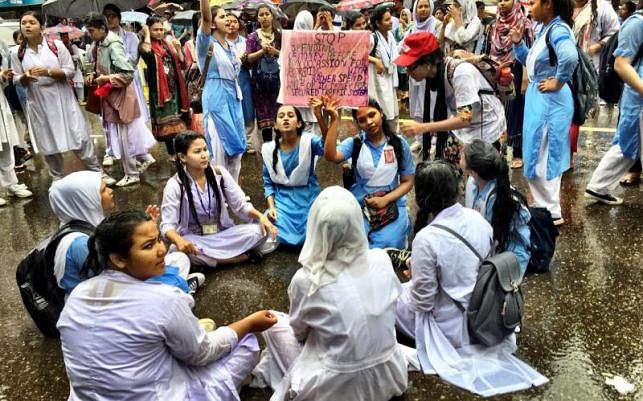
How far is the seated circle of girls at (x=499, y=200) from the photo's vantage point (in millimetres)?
3336

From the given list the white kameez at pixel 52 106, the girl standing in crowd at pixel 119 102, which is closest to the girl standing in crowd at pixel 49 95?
the white kameez at pixel 52 106

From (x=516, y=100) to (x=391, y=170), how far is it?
2487 mm

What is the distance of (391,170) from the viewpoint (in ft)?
14.0

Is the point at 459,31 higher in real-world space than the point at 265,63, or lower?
higher

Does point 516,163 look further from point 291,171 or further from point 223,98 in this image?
point 223,98

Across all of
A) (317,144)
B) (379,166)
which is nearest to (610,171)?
(379,166)

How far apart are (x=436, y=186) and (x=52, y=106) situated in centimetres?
485

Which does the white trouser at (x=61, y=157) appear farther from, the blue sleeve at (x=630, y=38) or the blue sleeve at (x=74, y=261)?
the blue sleeve at (x=630, y=38)

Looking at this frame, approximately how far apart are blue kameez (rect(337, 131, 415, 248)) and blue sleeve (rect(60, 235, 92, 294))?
1.99 meters

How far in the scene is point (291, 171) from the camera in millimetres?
4641

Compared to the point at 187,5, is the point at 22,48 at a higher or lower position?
lower

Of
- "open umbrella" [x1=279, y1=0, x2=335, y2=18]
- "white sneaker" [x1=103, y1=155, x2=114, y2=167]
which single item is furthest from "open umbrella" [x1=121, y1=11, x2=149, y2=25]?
"white sneaker" [x1=103, y1=155, x2=114, y2=167]

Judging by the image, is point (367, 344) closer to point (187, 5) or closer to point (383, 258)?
point (383, 258)

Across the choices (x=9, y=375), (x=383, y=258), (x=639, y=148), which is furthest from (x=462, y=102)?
(x=9, y=375)
